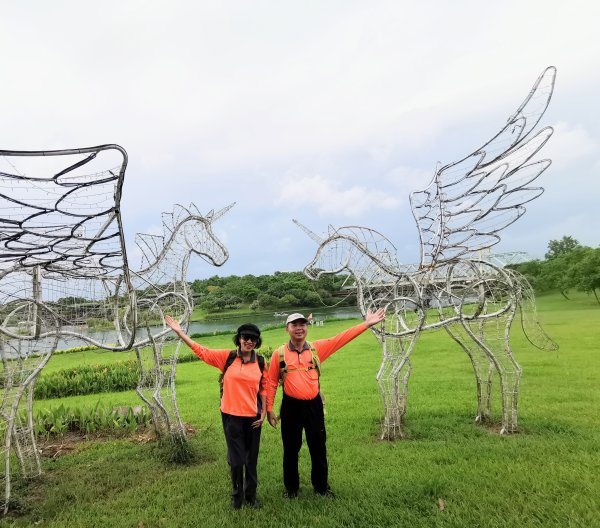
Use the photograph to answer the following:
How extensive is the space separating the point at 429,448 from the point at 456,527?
1711 millimetres

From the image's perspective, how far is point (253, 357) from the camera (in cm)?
370

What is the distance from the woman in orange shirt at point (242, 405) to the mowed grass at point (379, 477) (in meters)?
0.25

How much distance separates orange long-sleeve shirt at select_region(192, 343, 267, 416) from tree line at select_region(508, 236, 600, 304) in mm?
22559

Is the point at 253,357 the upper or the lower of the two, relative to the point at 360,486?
upper

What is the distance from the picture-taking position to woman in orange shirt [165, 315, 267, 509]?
3529mm

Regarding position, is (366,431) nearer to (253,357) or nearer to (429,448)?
(429,448)

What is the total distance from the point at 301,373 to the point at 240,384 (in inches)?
20.7

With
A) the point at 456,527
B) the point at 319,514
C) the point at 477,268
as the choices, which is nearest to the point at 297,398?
the point at 319,514

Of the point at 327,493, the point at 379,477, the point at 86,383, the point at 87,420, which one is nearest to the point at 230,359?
the point at 327,493

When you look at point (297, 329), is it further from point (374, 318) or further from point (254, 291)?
point (254, 291)

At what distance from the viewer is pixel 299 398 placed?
3.57 meters

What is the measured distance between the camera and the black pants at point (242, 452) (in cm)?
352

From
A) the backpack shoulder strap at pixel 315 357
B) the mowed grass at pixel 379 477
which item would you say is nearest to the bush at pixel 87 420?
the mowed grass at pixel 379 477

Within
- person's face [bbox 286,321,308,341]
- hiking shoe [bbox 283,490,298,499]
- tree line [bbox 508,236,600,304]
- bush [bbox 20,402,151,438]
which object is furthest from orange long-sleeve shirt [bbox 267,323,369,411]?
tree line [bbox 508,236,600,304]
